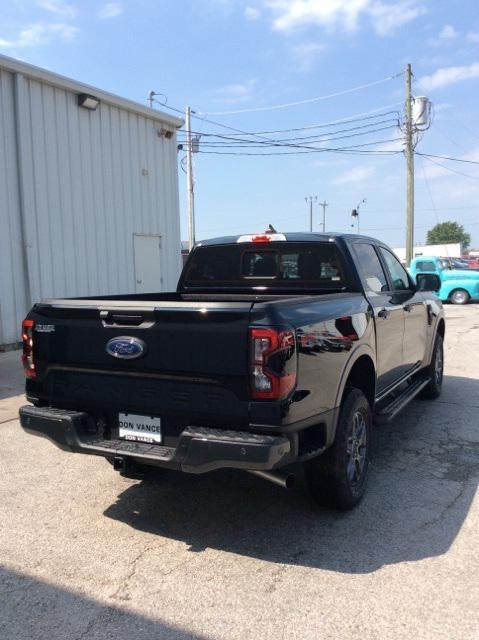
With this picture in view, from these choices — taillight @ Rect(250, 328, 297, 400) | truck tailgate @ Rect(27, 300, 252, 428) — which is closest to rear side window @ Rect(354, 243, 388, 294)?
taillight @ Rect(250, 328, 297, 400)

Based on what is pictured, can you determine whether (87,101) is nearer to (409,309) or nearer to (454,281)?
(409,309)

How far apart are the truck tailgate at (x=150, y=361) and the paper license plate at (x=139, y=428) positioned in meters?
0.05

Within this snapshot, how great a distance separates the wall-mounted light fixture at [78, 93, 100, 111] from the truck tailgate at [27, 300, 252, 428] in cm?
873

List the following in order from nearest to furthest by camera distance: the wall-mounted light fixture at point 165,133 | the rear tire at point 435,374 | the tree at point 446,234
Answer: the rear tire at point 435,374 → the wall-mounted light fixture at point 165,133 → the tree at point 446,234

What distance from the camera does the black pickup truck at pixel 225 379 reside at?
2.88 metres

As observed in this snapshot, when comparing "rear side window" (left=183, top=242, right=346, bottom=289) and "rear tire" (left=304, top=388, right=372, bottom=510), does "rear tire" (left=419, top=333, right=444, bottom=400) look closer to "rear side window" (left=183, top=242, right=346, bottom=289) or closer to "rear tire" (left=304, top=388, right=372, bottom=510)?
"rear side window" (left=183, top=242, right=346, bottom=289)

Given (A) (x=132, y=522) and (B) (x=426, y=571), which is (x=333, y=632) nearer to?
(B) (x=426, y=571)

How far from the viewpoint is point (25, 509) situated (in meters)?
3.79

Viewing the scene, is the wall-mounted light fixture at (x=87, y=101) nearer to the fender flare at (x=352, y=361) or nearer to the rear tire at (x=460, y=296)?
the fender flare at (x=352, y=361)

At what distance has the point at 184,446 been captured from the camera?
2986 millimetres

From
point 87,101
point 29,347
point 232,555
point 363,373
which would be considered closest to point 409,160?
point 87,101

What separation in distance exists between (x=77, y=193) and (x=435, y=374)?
7.92 metres

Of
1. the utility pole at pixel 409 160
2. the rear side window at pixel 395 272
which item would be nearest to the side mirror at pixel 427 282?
the rear side window at pixel 395 272

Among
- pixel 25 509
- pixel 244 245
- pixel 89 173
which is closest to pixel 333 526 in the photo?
pixel 25 509
